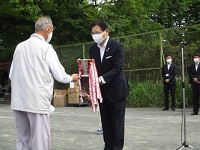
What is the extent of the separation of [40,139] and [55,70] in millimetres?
918

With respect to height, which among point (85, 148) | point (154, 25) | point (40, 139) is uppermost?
point (154, 25)

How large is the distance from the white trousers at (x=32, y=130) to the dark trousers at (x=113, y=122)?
4.19 feet

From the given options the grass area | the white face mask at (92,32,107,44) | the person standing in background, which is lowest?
the grass area

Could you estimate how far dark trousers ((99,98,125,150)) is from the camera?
597cm

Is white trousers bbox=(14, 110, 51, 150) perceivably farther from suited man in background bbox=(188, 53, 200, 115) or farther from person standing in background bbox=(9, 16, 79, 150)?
suited man in background bbox=(188, 53, 200, 115)

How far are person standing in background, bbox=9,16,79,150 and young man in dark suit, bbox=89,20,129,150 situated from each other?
1.07 meters

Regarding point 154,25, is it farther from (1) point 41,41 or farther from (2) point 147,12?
(1) point 41,41

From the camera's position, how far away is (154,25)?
30.1m

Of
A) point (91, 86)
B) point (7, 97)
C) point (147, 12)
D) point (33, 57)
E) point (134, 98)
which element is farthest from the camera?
point (147, 12)

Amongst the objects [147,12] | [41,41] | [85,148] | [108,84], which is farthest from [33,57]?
[147,12]

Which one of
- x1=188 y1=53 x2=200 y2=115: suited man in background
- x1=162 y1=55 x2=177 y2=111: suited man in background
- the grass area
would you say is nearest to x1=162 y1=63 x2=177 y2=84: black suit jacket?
x1=162 y1=55 x2=177 y2=111: suited man in background

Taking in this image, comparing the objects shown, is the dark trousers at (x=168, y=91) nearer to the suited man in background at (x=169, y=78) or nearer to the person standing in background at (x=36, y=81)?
the suited man in background at (x=169, y=78)

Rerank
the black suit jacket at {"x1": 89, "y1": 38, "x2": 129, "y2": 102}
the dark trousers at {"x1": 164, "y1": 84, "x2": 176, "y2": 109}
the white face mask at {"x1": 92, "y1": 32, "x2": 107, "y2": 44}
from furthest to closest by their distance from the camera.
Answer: the dark trousers at {"x1": 164, "y1": 84, "x2": 176, "y2": 109}, the white face mask at {"x1": 92, "y1": 32, "x2": 107, "y2": 44}, the black suit jacket at {"x1": 89, "y1": 38, "x2": 129, "y2": 102}

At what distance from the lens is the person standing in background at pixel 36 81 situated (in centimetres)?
488
